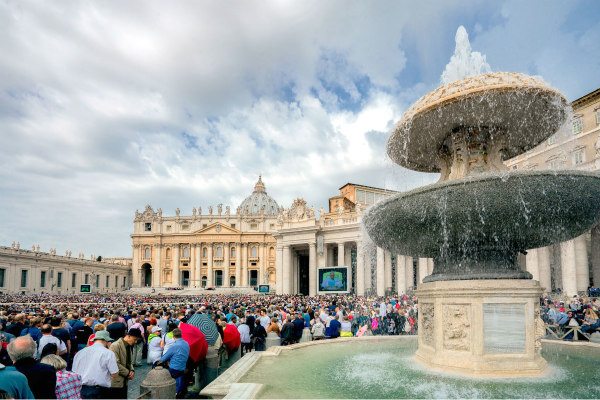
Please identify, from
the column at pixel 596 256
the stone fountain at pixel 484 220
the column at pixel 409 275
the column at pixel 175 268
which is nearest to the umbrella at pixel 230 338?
the stone fountain at pixel 484 220

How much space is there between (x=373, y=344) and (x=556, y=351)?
3674 millimetres

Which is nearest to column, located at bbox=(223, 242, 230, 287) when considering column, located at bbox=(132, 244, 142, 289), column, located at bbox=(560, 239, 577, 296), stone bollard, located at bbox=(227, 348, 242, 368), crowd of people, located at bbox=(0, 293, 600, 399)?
column, located at bbox=(132, 244, 142, 289)

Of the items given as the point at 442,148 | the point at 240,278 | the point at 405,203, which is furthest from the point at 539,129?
the point at 240,278

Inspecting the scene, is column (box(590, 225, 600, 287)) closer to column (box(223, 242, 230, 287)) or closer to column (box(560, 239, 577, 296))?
column (box(560, 239, 577, 296))

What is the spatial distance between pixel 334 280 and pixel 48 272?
61747 millimetres

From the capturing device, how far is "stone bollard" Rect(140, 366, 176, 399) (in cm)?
522

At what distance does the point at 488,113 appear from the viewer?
6.82 metres

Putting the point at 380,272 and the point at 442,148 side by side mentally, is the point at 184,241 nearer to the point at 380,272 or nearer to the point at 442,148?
the point at 380,272

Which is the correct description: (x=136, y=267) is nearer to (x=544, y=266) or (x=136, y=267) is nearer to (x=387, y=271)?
(x=387, y=271)

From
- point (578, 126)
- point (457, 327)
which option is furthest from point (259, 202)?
point (457, 327)

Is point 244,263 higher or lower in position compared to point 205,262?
lower

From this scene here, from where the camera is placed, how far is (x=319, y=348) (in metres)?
9.25

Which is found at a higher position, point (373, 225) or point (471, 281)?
point (373, 225)

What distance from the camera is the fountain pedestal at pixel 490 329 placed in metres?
6.08
